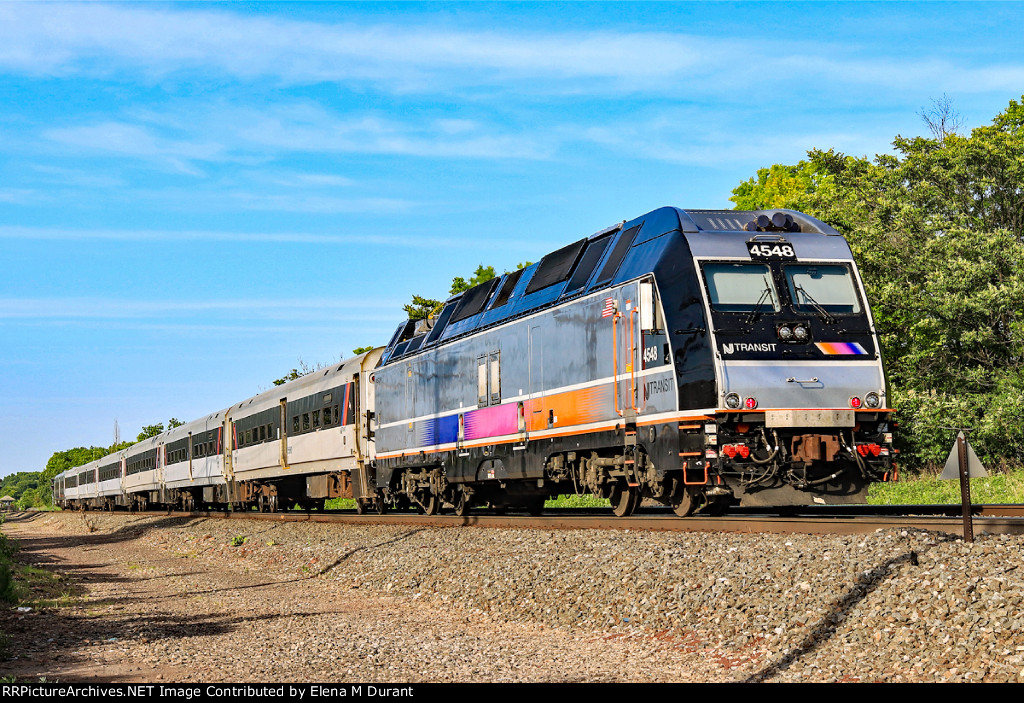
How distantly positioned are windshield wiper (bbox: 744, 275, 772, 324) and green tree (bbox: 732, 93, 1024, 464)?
1219cm

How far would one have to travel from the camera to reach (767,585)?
9383 mm

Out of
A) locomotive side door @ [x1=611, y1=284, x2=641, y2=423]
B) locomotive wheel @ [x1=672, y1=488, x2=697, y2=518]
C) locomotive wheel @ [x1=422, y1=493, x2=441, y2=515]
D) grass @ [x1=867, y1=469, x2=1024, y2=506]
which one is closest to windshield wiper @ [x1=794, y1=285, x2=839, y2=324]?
locomotive side door @ [x1=611, y1=284, x2=641, y2=423]

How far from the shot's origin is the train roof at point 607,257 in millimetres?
13953

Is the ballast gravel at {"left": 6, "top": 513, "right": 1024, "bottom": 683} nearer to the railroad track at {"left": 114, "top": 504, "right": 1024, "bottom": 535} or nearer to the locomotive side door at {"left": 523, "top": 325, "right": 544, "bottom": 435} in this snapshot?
the railroad track at {"left": 114, "top": 504, "right": 1024, "bottom": 535}

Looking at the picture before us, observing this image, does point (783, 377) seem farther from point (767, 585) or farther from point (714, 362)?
point (767, 585)

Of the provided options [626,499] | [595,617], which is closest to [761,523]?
[595,617]

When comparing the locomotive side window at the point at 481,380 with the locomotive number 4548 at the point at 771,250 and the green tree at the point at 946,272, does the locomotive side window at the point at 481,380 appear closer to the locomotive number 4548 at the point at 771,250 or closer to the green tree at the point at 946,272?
the locomotive number 4548 at the point at 771,250

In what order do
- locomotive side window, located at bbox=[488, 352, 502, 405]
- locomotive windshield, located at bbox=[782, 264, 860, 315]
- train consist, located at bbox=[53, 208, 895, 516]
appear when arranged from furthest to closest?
1. locomotive side window, located at bbox=[488, 352, 502, 405]
2. locomotive windshield, located at bbox=[782, 264, 860, 315]
3. train consist, located at bbox=[53, 208, 895, 516]

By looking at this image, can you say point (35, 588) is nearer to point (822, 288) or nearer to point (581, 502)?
point (581, 502)

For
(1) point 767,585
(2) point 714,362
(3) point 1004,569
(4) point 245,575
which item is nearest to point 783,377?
(2) point 714,362

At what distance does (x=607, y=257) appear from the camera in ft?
50.8

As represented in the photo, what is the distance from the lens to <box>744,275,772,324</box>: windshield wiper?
42.8 feet

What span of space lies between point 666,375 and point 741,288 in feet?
5.07

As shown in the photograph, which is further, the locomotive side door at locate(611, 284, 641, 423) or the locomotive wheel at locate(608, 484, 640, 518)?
the locomotive wheel at locate(608, 484, 640, 518)
